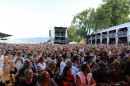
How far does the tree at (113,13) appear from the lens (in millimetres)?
38647

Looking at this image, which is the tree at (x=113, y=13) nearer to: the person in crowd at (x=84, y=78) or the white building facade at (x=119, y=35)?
the white building facade at (x=119, y=35)

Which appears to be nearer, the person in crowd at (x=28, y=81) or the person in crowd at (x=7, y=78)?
the person in crowd at (x=28, y=81)

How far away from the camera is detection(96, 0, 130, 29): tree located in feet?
127

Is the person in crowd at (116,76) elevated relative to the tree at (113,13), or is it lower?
lower

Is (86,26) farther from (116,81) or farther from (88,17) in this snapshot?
(116,81)

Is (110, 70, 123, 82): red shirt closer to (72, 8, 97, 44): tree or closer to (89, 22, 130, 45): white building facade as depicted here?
(89, 22, 130, 45): white building facade

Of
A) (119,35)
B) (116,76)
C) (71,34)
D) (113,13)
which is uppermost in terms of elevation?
(113,13)

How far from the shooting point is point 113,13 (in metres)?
43.0

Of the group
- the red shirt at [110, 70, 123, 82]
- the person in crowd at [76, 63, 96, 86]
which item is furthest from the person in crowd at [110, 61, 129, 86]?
the person in crowd at [76, 63, 96, 86]

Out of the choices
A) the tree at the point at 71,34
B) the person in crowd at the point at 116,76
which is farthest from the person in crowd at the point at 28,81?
the tree at the point at 71,34

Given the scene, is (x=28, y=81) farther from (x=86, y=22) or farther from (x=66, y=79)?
(x=86, y=22)

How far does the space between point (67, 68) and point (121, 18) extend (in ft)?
148

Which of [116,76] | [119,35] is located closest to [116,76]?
[116,76]

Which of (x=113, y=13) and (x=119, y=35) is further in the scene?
(x=113, y=13)
